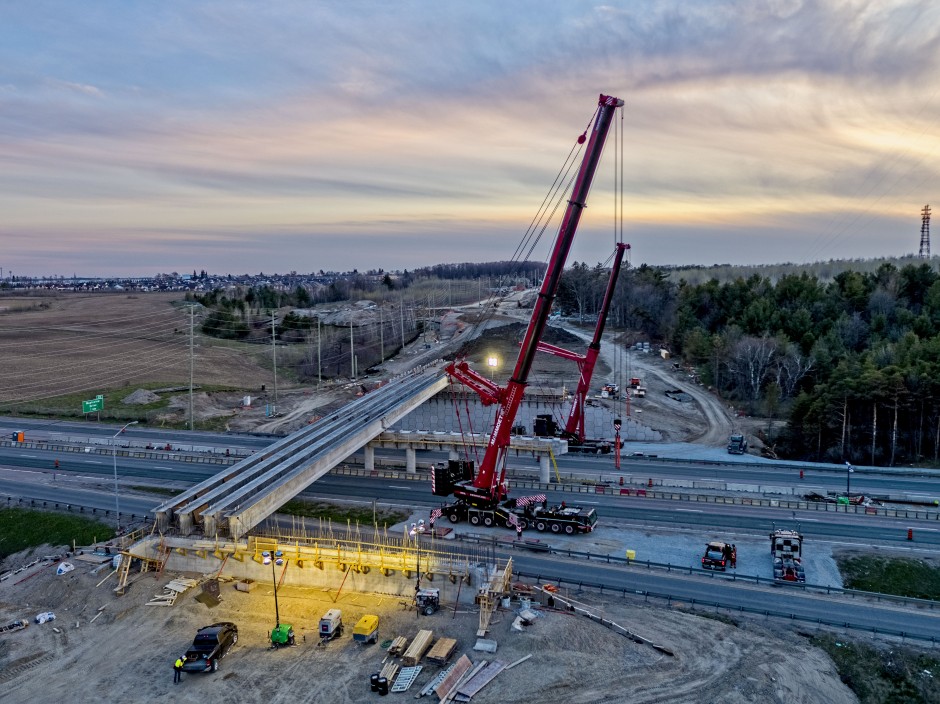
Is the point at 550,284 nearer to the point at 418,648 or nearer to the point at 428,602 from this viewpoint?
the point at 428,602

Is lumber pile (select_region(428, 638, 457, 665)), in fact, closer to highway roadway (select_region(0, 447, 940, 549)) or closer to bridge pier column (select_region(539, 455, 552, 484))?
highway roadway (select_region(0, 447, 940, 549))

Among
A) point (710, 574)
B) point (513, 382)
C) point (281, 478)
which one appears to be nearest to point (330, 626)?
point (281, 478)

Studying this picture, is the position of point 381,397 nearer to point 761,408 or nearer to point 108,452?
point 108,452

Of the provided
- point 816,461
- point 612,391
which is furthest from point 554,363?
point 816,461

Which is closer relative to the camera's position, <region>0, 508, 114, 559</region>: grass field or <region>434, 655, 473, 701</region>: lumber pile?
<region>434, 655, 473, 701</region>: lumber pile

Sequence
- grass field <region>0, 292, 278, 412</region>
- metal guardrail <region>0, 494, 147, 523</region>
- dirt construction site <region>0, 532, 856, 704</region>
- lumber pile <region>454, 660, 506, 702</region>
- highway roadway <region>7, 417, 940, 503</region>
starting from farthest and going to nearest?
grass field <region>0, 292, 278, 412</region>, highway roadway <region>7, 417, 940, 503</region>, metal guardrail <region>0, 494, 147, 523</region>, dirt construction site <region>0, 532, 856, 704</region>, lumber pile <region>454, 660, 506, 702</region>

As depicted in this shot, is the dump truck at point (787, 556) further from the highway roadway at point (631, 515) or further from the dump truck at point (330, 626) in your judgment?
the dump truck at point (330, 626)

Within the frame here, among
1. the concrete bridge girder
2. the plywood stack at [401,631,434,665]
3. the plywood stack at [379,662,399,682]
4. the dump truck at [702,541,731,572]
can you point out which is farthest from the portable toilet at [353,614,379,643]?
the dump truck at [702,541,731,572]

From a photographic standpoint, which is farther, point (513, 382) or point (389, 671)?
point (513, 382)
